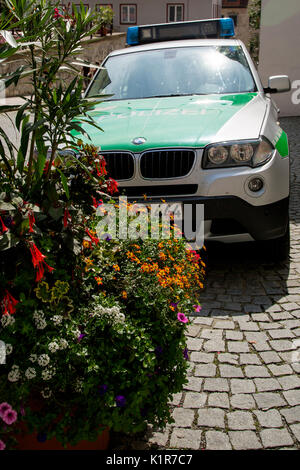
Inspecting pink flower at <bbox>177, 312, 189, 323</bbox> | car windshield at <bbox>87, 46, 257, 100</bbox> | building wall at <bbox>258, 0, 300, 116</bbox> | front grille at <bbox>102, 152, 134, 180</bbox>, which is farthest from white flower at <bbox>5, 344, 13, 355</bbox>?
building wall at <bbox>258, 0, 300, 116</bbox>

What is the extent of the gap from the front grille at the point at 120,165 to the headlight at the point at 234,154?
0.60 metres

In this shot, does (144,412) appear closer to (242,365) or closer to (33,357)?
(33,357)

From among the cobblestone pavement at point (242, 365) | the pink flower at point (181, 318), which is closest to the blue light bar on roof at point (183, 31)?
the cobblestone pavement at point (242, 365)

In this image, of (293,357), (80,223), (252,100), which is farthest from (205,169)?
(80,223)

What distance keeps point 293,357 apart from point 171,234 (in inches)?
44.9

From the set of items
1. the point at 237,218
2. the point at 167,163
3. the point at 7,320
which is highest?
the point at 7,320

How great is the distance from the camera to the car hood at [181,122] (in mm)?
4145

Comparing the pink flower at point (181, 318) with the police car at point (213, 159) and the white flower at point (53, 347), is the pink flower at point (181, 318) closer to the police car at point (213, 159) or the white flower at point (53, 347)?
the white flower at point (53, 347)

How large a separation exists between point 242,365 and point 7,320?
5.42 ft

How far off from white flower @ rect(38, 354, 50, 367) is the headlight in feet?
7.85

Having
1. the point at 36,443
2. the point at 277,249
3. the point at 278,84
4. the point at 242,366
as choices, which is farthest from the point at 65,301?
the point at 278,84

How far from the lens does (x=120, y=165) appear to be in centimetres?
422

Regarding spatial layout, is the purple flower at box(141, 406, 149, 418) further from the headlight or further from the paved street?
the headlight
